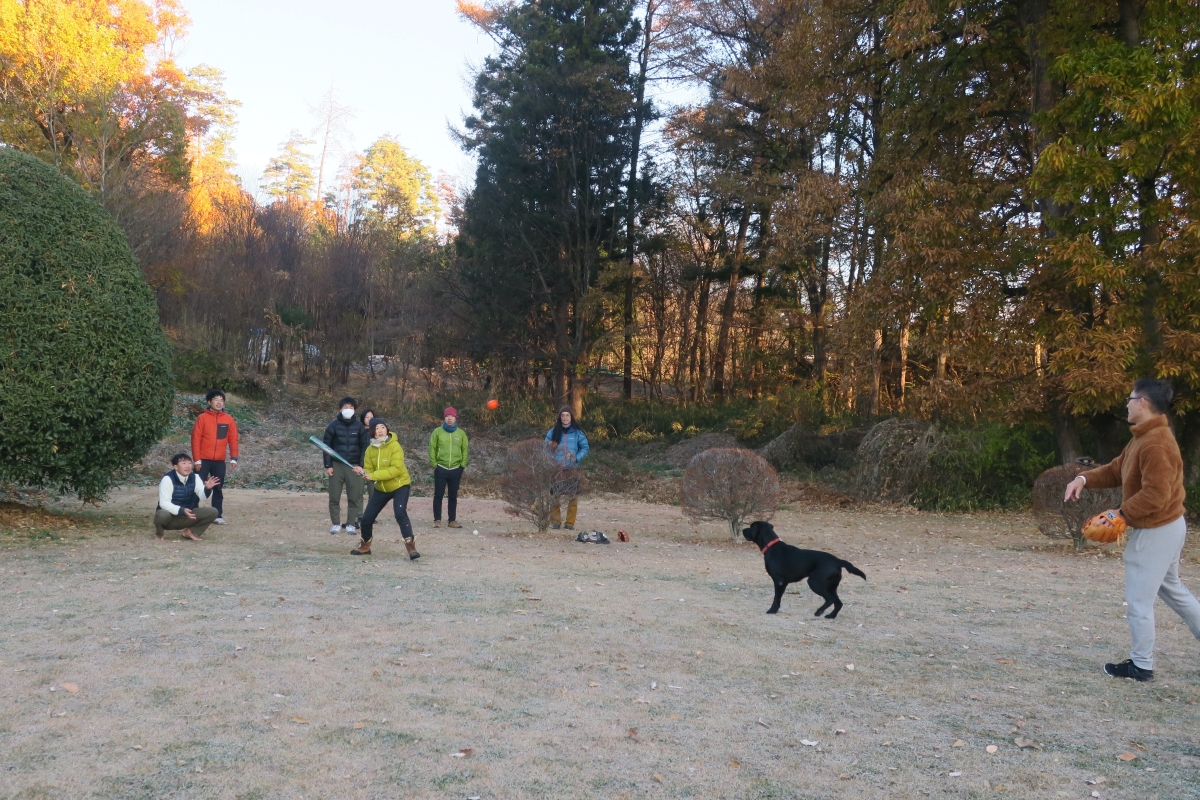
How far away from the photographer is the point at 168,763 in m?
3.96

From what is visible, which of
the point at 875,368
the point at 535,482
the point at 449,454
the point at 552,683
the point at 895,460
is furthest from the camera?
the point at 875,368

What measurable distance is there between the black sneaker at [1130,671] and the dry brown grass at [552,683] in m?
0.13

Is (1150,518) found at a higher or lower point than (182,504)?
higher

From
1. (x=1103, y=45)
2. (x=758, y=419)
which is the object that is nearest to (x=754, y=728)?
(x=1103, y=45)

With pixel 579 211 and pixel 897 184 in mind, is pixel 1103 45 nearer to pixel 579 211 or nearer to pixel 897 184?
pixel 897 184

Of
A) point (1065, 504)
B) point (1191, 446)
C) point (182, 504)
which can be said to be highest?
point (1191, 446)

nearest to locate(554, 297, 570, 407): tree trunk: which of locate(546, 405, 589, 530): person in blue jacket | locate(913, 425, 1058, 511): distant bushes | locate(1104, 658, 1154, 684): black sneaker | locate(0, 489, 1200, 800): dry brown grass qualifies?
locate(913, 425, 1058, 511): distant bushes

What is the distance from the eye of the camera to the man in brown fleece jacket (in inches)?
212

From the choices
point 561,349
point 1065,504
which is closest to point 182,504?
point 1065,504

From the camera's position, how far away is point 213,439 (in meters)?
11.5

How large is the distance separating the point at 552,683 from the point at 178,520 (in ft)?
22.8

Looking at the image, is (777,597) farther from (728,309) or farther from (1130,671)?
(728,309)

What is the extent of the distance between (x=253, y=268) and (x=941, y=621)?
29620 millimetres

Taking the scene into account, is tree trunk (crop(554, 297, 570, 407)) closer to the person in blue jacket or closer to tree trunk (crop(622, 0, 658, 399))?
tree trunk (crop(622, 0, 658, 399))
